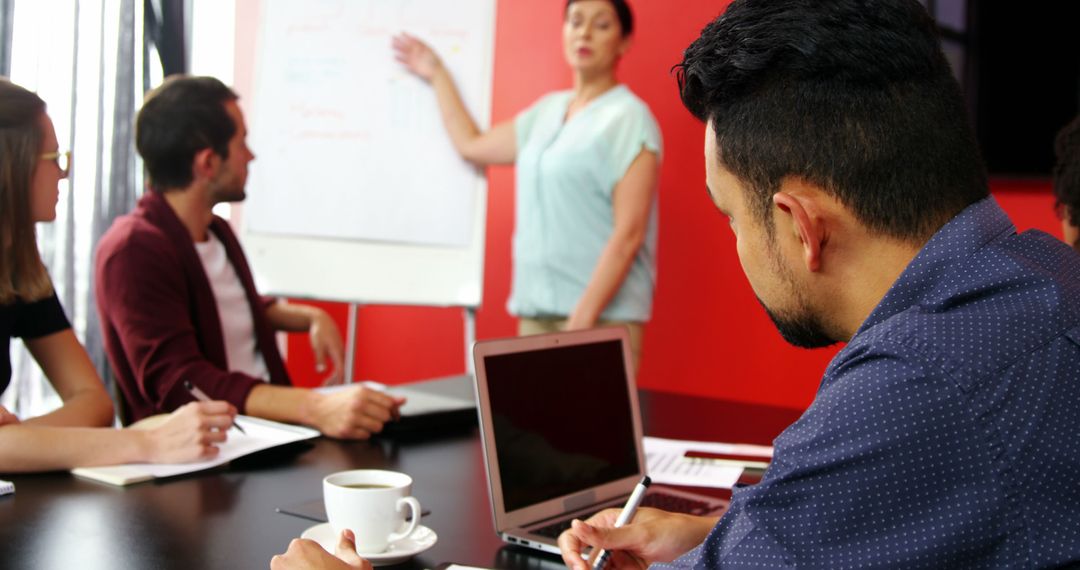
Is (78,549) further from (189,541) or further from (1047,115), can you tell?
(1047,115)

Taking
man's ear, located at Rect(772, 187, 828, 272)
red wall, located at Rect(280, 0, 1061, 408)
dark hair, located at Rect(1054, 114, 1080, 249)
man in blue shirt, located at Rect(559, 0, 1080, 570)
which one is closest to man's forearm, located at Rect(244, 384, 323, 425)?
man in blue shirt, located at Rect(559, 0, 1080, 570)

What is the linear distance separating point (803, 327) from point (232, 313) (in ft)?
5.67

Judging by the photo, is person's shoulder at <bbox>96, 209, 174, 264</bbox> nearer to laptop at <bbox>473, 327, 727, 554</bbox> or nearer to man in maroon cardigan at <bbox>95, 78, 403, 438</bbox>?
man in maroon cardigan at <bbox>95, 78, 403, 438</bbox>

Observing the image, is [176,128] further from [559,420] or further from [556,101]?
[559,420]

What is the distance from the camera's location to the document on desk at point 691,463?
1.48m

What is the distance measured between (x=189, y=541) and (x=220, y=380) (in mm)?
804

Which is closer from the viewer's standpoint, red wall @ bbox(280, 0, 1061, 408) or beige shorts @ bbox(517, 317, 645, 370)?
beige shorts @ bbox(517, 317, 645, 370)

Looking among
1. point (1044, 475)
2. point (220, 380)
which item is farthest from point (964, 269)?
point (220, 380)

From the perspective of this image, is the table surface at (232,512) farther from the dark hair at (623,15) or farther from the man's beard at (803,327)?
the dark hair at (623,15)

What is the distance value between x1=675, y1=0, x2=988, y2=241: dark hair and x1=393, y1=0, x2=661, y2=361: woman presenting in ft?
6.43

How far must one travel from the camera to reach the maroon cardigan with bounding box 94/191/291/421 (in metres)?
1.92

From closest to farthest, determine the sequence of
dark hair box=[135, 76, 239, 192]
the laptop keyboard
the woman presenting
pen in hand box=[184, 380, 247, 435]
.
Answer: the laptop keyboard < pen in hand box=[184, 380, 247, 435] < dark hair box=[135, 76, 239, 192] < the woman presenting

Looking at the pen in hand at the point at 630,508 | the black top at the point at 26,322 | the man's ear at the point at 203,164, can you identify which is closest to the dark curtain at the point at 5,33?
the man's ear at the point at 203,164

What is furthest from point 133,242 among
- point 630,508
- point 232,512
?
point 630,508
